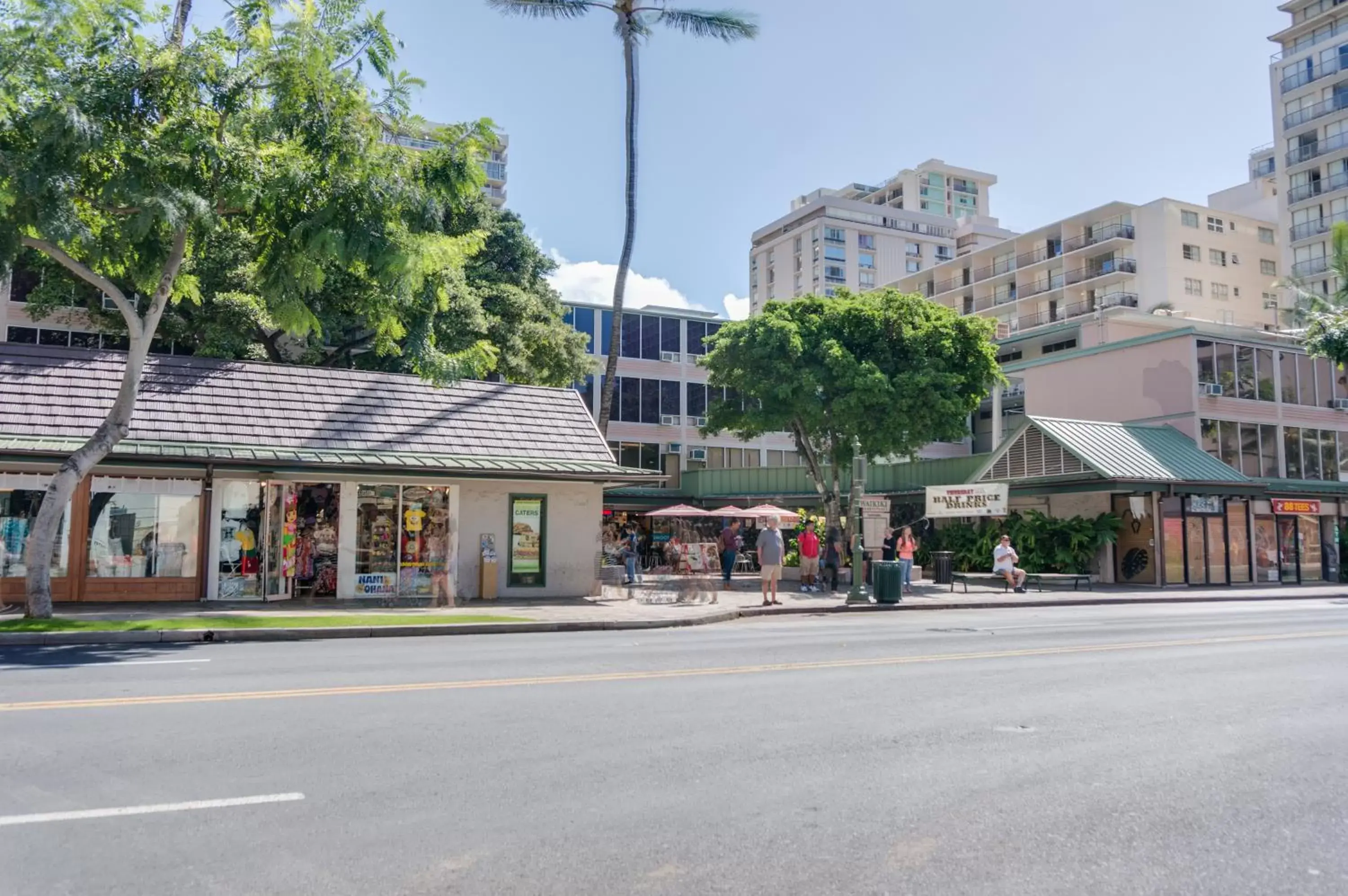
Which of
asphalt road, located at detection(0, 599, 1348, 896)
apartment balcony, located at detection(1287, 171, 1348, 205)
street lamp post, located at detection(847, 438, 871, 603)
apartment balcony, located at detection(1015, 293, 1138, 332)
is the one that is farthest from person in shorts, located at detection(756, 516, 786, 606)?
apartment balcony, located at detection(1287, 171, 1348, 205)

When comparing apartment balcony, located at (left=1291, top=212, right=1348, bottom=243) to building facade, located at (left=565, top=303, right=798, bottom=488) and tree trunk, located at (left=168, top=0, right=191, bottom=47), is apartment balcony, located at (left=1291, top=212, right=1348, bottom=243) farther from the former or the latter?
tree trunk, located at (left=168, top=0, right=191, bottom=47)

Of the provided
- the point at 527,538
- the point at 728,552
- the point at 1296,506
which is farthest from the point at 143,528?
the point at 1296,506

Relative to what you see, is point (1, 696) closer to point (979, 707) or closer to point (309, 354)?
point (979, 707)

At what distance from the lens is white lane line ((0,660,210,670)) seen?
10867 millimetres

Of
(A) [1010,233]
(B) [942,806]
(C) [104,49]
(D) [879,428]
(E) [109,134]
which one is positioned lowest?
(B) [942,806]

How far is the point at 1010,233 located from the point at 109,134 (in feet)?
318

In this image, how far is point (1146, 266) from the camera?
224 ft

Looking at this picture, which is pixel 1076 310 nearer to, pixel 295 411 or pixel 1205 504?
pixel 1205 504

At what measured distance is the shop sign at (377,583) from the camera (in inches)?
810

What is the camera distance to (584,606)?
20.3 m

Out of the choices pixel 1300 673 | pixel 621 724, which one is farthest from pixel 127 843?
pixel 1300 673

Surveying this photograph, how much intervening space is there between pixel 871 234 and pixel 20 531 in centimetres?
8462

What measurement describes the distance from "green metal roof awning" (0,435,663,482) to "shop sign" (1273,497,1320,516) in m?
22.6

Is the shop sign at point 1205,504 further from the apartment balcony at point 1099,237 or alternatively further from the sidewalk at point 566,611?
the apartment balcony at point 1099,237
